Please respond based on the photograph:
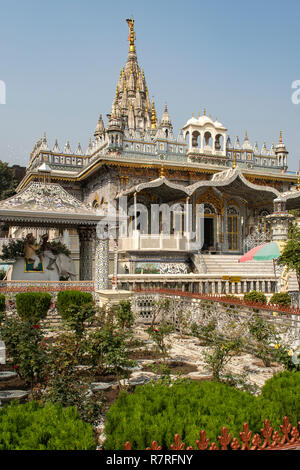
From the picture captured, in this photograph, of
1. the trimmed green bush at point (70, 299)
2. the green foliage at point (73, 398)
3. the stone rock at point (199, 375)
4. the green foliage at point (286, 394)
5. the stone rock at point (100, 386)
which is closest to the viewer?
the green foliage at point (286, 394)

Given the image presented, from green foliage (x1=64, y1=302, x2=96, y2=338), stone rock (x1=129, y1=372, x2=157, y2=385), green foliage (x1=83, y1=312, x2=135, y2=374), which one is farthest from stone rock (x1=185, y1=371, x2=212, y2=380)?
green foliage (x1=64, y1=302, x2=96, y2=338)

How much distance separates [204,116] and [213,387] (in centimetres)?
2690

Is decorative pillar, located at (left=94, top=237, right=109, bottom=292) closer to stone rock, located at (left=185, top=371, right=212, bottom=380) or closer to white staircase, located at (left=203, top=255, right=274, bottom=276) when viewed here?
stone rock, located at (left=185, top=371, right=212, bottom=380)

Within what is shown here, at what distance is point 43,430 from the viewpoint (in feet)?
9.34

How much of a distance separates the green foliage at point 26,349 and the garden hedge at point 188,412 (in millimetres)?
2343

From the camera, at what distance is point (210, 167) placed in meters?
27.0

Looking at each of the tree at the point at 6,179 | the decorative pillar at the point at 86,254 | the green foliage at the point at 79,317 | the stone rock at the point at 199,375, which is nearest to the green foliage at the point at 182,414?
the stone rock at the point at 199,375

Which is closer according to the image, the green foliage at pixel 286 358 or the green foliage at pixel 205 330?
the green foliage at pixel 286 358

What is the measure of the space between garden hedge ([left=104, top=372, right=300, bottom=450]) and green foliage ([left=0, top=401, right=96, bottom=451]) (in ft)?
0.91

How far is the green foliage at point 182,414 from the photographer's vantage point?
9.48 ft

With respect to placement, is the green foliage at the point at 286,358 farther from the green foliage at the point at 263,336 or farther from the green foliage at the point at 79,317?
the green foliage at the point at 79,317

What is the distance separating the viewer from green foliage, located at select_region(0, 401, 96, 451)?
2699 millimetres
